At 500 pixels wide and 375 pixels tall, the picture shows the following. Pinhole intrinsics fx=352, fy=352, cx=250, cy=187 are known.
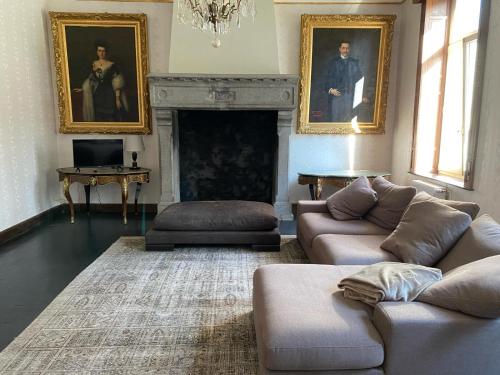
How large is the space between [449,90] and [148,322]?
409 cm

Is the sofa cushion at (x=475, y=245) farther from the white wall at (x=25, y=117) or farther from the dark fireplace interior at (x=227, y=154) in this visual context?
the white wall at (x=25, y=117)

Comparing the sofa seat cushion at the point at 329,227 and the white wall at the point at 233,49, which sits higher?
the white wall at the point at 233,49

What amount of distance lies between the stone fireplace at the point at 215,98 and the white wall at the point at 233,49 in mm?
177

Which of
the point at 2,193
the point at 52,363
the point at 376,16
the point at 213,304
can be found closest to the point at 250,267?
the point at 213,304

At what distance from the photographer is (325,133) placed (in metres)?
5.44

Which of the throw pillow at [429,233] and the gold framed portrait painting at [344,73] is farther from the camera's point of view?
the gold framed portrait painting at [344,73]

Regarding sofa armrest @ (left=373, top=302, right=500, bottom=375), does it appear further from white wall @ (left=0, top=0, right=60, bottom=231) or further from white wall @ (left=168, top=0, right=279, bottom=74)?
white wall @ (left=0, top=0, right=60, bottom=231)

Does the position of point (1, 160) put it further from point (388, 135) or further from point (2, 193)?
point (388, 135)

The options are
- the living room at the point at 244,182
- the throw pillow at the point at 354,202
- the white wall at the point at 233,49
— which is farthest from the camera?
the white wall at the point at 233,49

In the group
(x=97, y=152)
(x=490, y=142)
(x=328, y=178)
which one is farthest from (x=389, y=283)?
(x=97, y=152)

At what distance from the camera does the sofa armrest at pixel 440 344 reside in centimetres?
152

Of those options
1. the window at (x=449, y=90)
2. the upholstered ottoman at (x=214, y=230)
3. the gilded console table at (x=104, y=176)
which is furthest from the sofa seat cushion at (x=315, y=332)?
the gilded console table at (x=104, y=176)

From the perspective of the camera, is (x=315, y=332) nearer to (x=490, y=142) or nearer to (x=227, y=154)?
(x=490, y=142)

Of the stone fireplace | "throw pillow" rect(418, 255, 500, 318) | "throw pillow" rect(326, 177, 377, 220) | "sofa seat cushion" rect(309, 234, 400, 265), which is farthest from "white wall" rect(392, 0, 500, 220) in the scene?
the stone fireplace
